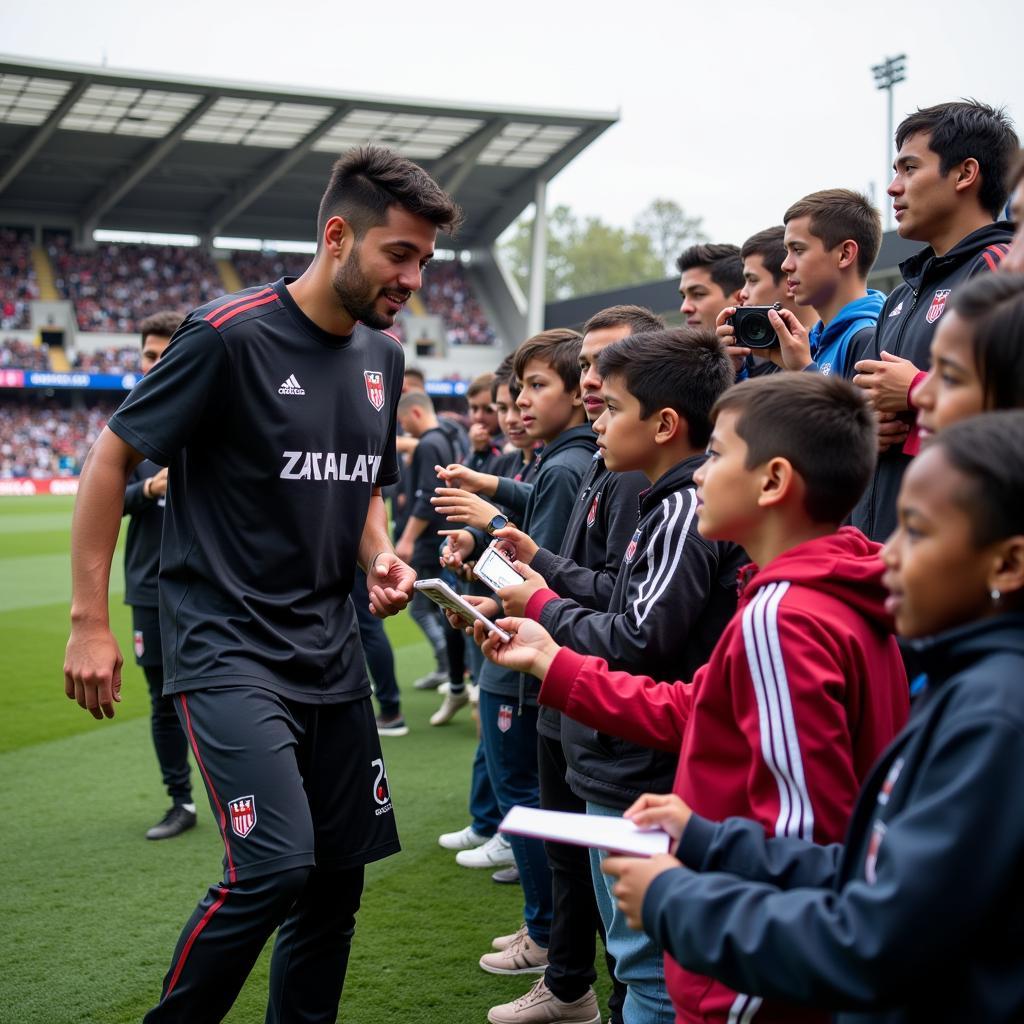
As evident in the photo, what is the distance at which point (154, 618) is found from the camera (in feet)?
18.6

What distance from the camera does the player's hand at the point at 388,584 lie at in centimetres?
341

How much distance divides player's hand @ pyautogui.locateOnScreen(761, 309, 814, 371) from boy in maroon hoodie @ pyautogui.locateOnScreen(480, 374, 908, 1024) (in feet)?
Answer: 4.74

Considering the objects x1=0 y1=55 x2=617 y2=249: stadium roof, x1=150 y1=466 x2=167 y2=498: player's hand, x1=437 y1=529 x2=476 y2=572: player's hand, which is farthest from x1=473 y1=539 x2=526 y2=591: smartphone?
x1=0 y1=55 x2=617 y2=249: stadium roof

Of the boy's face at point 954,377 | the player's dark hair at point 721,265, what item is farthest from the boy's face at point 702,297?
the boy's face at point 954,377

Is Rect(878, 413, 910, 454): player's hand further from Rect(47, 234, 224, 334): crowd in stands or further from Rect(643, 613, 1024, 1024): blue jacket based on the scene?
Rect(47, 234, 224, 334): crowd in stands

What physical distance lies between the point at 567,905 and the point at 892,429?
6.07 ft

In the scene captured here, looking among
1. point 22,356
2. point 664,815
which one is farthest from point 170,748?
point 22,356

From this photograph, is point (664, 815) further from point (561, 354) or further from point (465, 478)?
point (561, 354)

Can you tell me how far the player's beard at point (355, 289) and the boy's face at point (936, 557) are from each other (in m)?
2.10

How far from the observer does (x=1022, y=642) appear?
4.52ft

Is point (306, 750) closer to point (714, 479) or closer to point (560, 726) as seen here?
point (560, 726)

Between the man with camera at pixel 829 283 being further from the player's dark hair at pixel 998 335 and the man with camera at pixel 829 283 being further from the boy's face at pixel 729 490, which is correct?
the player's dark hair at pixel 998 335

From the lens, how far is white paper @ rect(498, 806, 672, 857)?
1.61 m

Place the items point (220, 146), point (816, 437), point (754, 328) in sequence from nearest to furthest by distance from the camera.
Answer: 1. point (816, 437)
2. point (754, 328)
3. point (220, 146)
